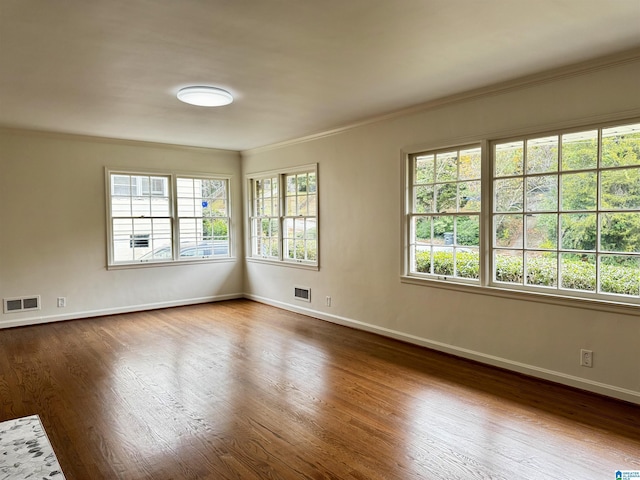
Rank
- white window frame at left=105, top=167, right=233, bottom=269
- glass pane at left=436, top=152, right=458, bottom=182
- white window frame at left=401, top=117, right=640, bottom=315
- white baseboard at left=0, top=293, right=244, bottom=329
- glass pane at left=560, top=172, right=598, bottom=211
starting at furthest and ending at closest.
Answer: white window frame at left=105, top=167, right=233, bottom=269, white baseboard at left=0, top=293, right=244, bottom=329, glass pane at left=436, top=152, right=458, bottom=182, glass pane at left=560, top=172, right=598, bottom=211, white window frame at left=401, top=117, right=640, bottom=315

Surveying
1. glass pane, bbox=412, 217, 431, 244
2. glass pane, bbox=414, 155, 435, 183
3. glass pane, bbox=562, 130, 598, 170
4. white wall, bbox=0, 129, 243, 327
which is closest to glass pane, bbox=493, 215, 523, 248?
glass pane, bbox=562, 130, 598, 170

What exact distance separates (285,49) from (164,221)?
453 centimetres

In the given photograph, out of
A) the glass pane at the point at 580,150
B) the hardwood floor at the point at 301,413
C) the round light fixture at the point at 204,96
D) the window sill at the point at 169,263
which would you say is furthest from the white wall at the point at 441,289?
the round light fixture at the point at 204,96

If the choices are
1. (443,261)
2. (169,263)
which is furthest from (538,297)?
(169,263)

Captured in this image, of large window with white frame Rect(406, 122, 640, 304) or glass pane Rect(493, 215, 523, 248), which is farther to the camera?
glass pane Rect(493, 215, 523, 248)

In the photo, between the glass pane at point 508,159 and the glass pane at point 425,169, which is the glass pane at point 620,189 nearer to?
the glass pane at point 508,159

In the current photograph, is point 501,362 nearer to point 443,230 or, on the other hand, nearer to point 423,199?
point 443,230

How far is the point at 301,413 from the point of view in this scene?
2969 mm

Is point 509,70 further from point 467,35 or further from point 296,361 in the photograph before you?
point 296,361

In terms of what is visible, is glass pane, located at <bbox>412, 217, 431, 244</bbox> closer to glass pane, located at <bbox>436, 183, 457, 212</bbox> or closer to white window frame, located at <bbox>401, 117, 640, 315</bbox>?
white window frame, located at <bbox>401, 117, 640, 315</bbox>

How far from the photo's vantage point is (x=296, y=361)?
4098 mm

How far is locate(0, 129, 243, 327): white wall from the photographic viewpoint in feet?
18.0

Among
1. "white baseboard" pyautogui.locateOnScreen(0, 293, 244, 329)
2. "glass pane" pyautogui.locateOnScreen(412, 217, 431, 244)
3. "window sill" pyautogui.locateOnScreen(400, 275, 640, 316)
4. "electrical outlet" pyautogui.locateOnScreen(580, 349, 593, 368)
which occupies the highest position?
"glass pane" pyautogui.locateOnScreen(412, 217, 431, 244)

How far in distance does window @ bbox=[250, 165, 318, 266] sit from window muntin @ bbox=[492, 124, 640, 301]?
277cm
